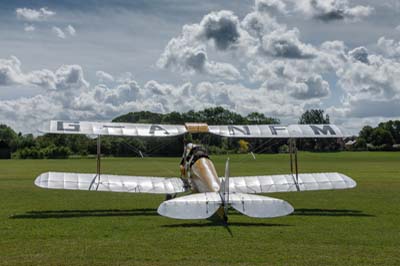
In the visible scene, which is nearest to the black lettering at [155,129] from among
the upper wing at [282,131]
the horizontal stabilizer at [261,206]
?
the upper wing at [282,131]

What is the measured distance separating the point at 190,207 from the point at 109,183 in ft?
16.6

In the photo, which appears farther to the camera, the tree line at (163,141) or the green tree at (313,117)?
the green tree at (313,117)

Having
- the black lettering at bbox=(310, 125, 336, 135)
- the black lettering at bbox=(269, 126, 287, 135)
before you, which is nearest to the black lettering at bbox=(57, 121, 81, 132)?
the black lettering at bbox=(269, 126, 287, 135)

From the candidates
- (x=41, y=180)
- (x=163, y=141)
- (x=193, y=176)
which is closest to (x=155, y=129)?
(x=193, y=176)

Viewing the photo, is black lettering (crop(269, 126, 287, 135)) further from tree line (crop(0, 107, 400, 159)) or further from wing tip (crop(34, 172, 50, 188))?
tree line (crop(0, 107, 400, 159))

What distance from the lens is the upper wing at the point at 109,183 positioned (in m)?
14.1

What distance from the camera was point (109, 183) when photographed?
14.9 metres

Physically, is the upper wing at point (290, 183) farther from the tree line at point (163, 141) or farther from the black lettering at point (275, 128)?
the tree line at point (163, 141)

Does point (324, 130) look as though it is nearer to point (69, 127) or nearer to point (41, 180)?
point (69, 127)

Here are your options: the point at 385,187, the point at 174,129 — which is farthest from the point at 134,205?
the point at 385,187

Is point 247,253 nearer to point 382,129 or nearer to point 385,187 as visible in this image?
point 385,187

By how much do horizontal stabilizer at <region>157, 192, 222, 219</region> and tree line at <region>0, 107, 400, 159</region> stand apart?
4235 centimetres

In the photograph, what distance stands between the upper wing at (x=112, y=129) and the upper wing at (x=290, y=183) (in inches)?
88.0

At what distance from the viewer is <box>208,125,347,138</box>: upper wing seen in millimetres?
15414
